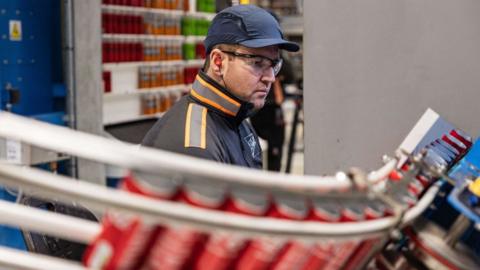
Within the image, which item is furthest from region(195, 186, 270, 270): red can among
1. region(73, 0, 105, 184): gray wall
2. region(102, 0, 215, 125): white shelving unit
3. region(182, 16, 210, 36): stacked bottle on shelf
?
region(182, 16, 210, 36): stacked bottle on shelf

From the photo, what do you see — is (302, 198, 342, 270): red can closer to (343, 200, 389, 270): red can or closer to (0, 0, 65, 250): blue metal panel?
(343, 200, 389, 270): red can

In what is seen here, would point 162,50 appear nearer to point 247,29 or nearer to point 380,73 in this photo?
point 380,73

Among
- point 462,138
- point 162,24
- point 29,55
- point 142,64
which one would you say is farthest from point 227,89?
point 162,24

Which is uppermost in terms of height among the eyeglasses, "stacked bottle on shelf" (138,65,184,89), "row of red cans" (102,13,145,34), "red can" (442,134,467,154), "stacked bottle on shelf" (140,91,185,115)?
the eyeglasses

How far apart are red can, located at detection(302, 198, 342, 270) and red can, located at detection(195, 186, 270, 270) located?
8 centimetres

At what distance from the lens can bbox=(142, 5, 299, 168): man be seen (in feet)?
7.35

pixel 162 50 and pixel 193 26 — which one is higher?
pixel 193 26

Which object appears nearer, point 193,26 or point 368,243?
point 368,243

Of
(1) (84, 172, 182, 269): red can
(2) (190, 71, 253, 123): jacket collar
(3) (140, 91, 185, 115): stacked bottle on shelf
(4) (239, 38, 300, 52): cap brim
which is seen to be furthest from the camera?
(3) (140, 91, 185, 115): stacked bottle on shelf

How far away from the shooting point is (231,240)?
0.95m

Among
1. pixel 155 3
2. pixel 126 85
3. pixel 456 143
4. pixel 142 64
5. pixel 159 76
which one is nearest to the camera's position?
pixel 456 143

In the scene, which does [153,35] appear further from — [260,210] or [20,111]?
[260,210]

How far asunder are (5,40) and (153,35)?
7.79 feet

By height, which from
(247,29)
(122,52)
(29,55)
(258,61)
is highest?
(247,29)
